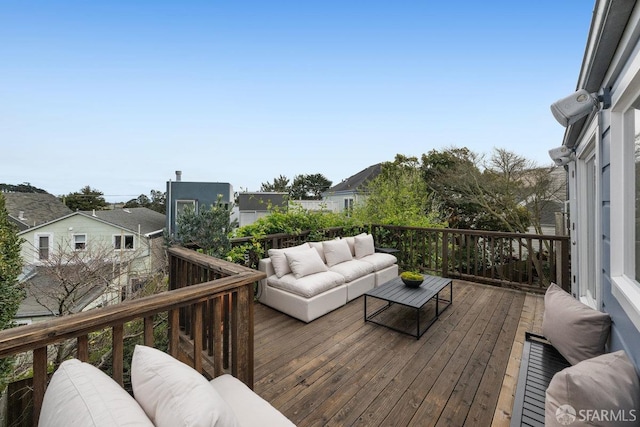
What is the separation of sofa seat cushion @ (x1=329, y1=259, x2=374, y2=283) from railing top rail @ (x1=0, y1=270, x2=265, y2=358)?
92.9 inches

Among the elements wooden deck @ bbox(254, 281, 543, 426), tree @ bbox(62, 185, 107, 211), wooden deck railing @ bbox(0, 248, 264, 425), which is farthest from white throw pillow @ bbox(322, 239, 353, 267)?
tree @ bbox(62, 185, 107, 211)

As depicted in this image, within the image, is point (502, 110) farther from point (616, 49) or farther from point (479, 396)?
point (479, 396)

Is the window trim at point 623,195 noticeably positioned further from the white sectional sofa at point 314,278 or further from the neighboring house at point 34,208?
the neighboring house at point 34,208

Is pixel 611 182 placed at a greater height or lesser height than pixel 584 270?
greater

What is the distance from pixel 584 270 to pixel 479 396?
2236 millimetres

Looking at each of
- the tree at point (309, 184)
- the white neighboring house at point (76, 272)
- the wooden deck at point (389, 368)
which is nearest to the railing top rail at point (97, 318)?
the wooden deck at point (389, 368)

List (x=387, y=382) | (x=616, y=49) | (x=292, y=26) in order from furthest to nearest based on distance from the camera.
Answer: (x=292, y=26) < (x=387, y=382) < (x=616, y=49)

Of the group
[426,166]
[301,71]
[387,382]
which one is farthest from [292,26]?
[426,166]

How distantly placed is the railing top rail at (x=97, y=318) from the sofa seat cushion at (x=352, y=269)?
236 cm

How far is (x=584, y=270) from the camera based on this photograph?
3072 millimetres

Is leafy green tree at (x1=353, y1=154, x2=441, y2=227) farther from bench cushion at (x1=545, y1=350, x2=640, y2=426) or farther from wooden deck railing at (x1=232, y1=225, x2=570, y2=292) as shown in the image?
bench cushion at (x1=545, y1=350, x2=640, y2=426)

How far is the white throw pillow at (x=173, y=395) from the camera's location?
0.81 meters

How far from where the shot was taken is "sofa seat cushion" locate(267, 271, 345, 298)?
333 centimetres

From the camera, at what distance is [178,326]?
63.5 inches
